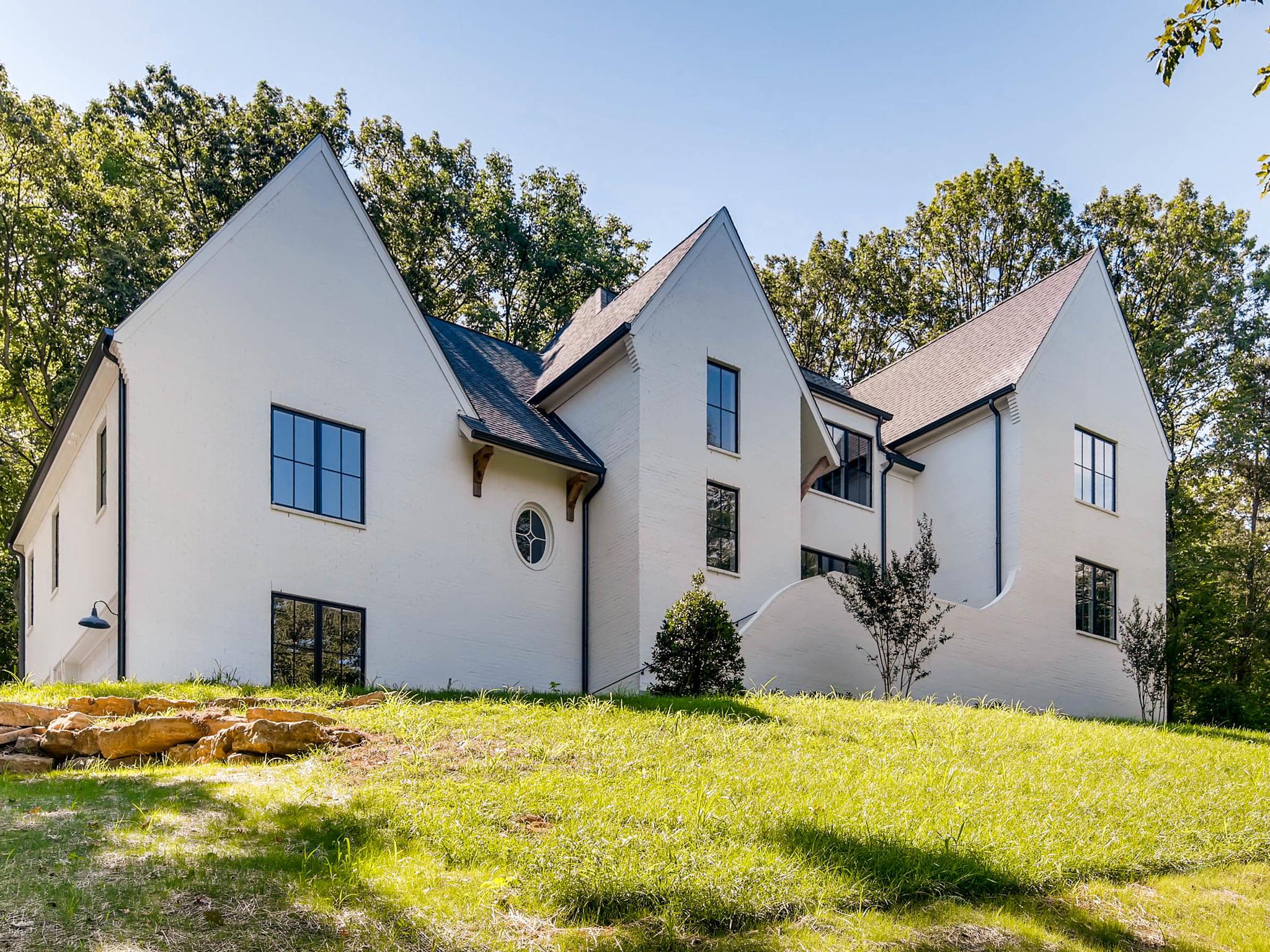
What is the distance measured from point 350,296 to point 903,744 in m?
11.0

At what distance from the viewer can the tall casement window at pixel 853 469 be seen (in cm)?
2389

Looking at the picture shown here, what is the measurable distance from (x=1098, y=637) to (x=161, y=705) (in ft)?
65.6

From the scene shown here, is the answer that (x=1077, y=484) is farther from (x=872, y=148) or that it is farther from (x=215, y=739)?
(x=215, y=739)

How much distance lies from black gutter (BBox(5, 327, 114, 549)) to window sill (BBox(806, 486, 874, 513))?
13.5 meters

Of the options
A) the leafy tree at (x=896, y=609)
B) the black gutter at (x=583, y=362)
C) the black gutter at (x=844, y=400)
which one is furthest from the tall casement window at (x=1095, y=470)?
the black gutter at (x=583, y=362)

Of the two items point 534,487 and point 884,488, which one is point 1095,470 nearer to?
point 884,488

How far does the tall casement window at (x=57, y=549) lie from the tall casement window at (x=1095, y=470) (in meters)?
20.7

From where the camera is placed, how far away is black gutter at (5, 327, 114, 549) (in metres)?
14.7

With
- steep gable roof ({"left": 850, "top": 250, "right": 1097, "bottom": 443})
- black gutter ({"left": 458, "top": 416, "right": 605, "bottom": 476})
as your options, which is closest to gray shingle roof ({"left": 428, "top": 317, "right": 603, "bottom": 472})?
black gutter ({"left": 458, "top": 416, "right": 605, "bottom": 476})

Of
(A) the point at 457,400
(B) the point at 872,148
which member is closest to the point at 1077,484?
(B) the point at 872,148

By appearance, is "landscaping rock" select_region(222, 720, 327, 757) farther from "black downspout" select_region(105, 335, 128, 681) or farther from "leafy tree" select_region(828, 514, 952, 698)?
"leafy tree" select_region(828, 514, 952, 698)

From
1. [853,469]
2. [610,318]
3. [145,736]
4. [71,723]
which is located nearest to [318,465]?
[610,318]

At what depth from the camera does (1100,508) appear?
2475 centimetres

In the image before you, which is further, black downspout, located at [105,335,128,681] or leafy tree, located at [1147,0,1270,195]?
black downspout, located at [105,335,128,681]
